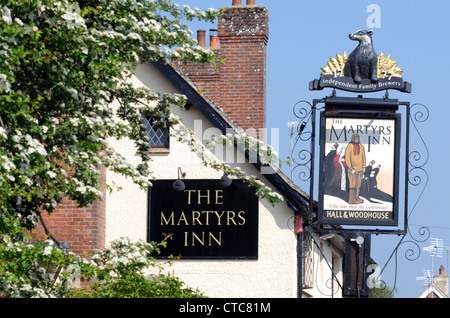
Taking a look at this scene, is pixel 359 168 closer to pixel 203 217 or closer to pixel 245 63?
pixel 203 217

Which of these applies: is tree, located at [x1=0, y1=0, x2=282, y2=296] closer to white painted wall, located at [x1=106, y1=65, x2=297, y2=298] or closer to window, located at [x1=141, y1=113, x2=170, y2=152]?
white painted wall, located at [x1=106, y1=65, x2=297, y2=298]

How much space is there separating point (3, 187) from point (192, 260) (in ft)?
30.7

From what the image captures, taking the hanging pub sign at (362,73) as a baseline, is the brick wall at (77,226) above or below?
below

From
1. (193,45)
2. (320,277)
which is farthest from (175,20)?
(320,277)

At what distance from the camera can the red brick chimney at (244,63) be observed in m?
21.7

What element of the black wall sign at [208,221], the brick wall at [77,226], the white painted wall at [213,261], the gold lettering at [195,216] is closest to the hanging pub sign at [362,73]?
the white painted wall at [213,261]

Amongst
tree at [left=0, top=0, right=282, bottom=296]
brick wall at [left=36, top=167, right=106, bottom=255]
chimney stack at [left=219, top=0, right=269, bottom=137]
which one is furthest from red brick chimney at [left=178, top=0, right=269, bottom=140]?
tree at [left=0, top=0, right=282, bottom=296]

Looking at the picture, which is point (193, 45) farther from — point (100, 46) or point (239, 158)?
point (239, 158)

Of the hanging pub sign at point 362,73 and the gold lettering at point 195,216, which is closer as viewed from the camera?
the hanging pub sign at point 362,73

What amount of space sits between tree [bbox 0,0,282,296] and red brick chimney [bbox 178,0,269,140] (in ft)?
30.8

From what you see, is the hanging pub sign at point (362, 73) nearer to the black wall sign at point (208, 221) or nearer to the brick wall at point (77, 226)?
the black wall sign at point (208, 221)

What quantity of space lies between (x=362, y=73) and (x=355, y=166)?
1.62 m

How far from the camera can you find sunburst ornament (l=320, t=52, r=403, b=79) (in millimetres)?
16172

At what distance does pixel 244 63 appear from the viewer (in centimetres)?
2198
